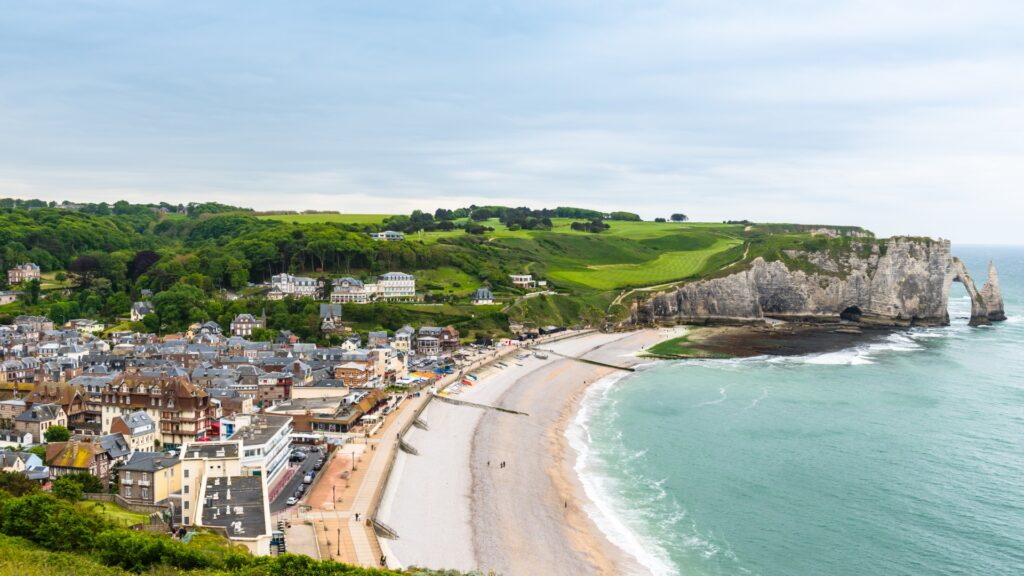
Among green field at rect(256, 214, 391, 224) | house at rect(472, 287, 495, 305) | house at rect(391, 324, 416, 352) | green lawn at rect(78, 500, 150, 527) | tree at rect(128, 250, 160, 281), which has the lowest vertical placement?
green lawn at rect(78, 500, 150, 527)

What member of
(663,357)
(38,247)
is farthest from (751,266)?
(38,247)

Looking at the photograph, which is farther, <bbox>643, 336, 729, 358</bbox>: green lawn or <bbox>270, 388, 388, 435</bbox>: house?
<bbox>643, 336, 729, 358</bbox>: green lawn

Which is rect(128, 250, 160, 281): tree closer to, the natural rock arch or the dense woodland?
the dense woodland

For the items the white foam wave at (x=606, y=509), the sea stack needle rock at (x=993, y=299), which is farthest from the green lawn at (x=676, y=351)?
the sea stack needle rock at (x=993, y=299)

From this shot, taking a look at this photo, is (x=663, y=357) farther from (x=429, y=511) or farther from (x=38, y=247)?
(x=38, y=247)

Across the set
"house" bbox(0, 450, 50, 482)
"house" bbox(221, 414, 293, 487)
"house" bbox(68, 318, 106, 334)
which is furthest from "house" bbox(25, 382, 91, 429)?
"house" bbox(68, 318, 106, 334)
